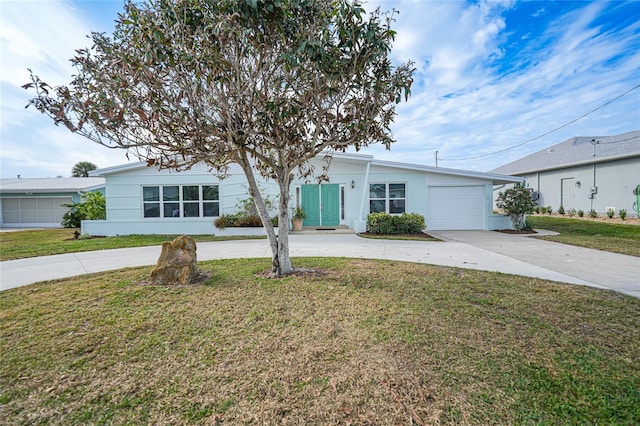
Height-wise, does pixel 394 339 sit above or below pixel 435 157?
below

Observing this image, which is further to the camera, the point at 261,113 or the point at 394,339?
the point at 261,113

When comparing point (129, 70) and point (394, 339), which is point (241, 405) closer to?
point (394, 339)

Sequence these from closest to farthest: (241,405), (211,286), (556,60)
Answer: (241,405)
(211,286)
(556,60)

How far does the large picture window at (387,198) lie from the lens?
13914mm

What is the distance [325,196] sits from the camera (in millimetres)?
13930

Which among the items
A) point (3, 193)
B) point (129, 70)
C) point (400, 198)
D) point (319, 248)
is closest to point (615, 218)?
point (400, 198)

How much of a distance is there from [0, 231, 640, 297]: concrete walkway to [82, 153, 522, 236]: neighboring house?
342 centimetres

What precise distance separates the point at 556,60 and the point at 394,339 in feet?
47.8

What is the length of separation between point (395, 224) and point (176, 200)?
9.87 meters

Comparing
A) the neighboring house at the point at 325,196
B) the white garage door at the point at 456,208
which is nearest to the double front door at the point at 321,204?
the neighboring house at the point at 325,196

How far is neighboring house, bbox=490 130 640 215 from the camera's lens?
1558cm

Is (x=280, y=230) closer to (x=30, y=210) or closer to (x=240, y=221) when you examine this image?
(x=240, y=221)

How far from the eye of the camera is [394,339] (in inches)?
123

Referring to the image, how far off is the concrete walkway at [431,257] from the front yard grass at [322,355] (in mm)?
1200
